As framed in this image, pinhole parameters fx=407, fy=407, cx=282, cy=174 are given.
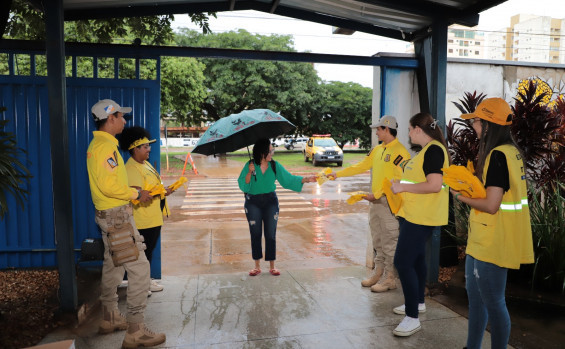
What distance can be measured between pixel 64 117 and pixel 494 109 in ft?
12.2

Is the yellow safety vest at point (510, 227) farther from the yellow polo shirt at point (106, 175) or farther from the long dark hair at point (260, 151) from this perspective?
the long dark hair at point (260, 151)

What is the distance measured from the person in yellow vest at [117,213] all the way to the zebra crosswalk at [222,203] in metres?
6.61

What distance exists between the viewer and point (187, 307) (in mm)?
4281

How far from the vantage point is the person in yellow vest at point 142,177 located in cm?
399

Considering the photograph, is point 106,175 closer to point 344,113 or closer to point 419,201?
point 419,201

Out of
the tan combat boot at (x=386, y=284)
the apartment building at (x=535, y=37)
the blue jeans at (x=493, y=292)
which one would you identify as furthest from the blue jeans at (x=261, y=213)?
the apartment building at (x=535, y=37)

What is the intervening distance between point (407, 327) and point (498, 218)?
1.48 metres

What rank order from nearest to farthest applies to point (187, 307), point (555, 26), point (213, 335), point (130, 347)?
point (130, 347) < point (213, 335) < point (187, 307) < point (555, 26)

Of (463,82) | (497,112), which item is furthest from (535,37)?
(497,112)

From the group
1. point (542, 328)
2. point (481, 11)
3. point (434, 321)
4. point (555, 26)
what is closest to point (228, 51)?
point (481, 11)

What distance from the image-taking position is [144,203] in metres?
4.09

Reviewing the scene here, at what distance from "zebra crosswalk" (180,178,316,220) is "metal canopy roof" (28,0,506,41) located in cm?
586

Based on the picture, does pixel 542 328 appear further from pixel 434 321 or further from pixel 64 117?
pixel 64 117

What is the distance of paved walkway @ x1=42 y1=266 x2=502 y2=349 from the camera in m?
3.51
